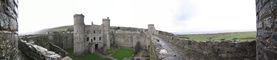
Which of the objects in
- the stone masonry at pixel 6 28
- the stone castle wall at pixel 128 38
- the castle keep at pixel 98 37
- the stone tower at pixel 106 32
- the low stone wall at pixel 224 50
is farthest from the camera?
the stone tower at pixel 106 32

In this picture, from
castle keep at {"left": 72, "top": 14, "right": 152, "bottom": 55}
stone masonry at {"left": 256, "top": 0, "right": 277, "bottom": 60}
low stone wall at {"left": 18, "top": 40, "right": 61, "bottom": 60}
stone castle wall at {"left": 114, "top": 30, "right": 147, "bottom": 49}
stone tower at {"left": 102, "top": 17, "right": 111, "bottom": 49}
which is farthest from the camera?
stone tower at {"left": 102, "top": 17, "right": 111, "bottom": 49}

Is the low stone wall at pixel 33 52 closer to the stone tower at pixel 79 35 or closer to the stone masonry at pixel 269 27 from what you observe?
the stone masonry at pixel 269 27

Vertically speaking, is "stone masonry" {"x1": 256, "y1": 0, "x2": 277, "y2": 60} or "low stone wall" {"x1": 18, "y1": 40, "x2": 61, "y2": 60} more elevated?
"stone masonry" {"x1": 256, "y1": 0, "x2": 277, "y2": 60}

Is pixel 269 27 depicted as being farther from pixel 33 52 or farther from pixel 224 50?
pixel 33 52

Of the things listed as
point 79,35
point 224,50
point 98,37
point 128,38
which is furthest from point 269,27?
point 98,37

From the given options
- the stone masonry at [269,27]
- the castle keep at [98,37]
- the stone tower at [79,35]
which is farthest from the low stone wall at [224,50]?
the stone tower at [79,35]

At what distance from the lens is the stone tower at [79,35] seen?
1714 inches

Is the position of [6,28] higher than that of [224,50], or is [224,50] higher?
[6,28]

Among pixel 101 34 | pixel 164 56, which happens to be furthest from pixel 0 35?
pixel 101 34

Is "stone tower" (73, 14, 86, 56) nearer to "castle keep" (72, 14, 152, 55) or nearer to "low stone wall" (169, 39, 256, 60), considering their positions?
"castle keep" (72, 14, 152, 55)

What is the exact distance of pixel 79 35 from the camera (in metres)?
44.5

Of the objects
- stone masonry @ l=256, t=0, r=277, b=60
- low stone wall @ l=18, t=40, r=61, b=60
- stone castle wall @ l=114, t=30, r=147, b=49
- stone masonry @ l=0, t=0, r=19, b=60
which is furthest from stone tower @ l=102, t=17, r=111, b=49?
stone masonry @ l=0, t=0, r=19, b=60

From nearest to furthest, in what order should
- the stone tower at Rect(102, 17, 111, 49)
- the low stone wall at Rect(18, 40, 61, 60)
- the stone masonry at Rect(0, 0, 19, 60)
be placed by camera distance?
the stone masonry at Rect(0, 0, 19, 60), the low stone wall at Rect(18, 40, 61, 60), the stone tower at Rect(102, 17, 111, 49)

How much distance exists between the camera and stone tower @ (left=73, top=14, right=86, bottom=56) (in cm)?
4353
